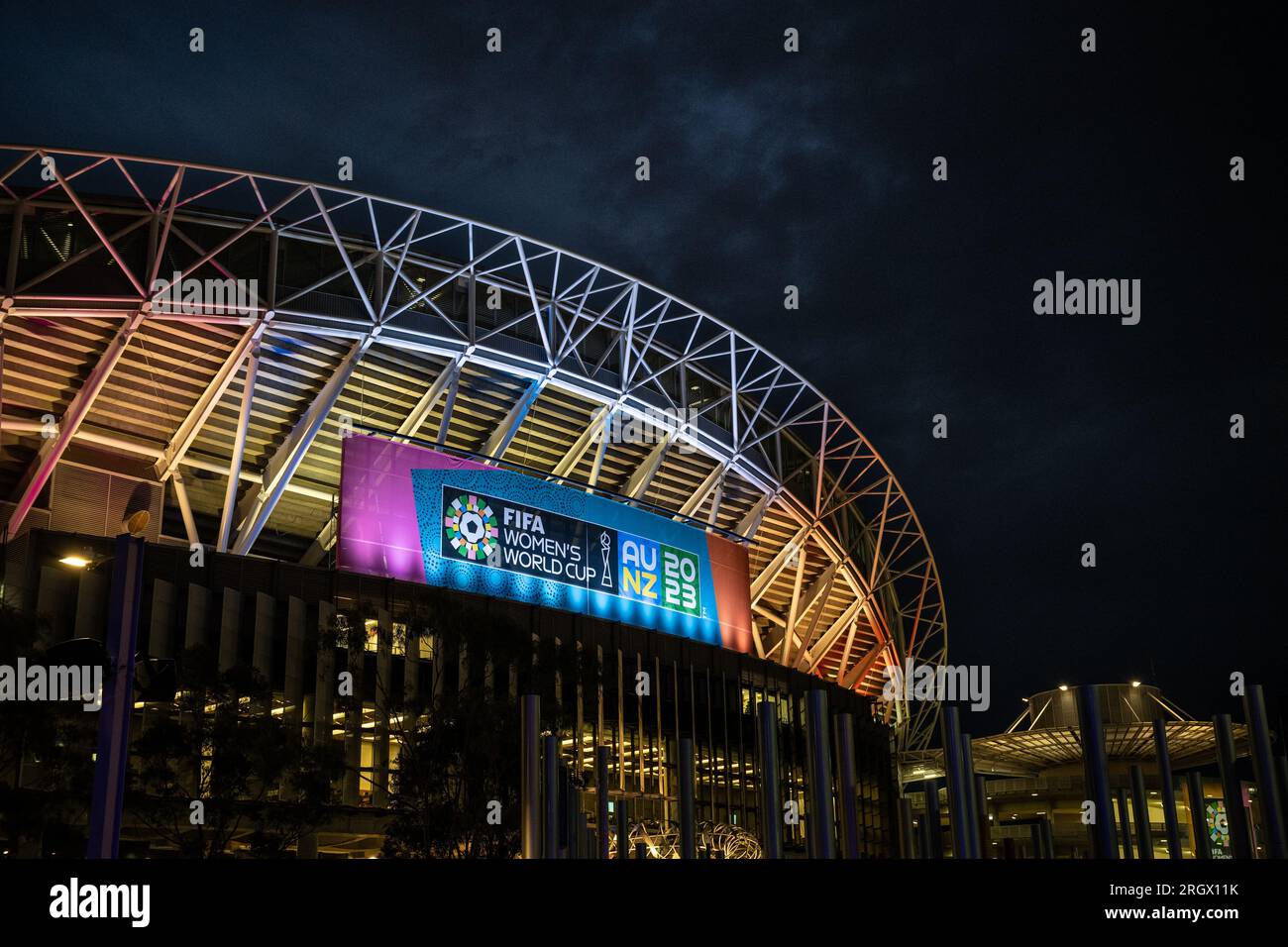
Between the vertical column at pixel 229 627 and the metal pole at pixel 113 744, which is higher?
the vertical column at pixel 229 627

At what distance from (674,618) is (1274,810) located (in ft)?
87.9

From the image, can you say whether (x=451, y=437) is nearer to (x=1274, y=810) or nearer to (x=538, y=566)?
(x=538, y=566)

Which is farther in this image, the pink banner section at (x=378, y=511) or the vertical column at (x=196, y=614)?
the pink banner section at (x=378, y=511)

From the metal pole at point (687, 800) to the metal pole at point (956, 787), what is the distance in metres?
4.60

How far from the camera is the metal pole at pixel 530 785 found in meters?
16.3

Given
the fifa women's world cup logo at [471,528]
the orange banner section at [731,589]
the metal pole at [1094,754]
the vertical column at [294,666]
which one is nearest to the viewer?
the metal pole at [1094,754]

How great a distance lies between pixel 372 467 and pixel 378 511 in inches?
55.4

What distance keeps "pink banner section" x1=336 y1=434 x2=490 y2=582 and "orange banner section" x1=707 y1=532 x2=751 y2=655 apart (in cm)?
1288

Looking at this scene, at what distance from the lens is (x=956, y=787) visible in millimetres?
12406

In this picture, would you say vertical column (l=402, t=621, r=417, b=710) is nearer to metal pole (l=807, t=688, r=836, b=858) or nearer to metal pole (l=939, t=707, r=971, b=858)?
metal pole (l=807, t=688, r=836, b=858)

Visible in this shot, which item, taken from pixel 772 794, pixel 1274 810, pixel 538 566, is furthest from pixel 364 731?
pixel 1274 810

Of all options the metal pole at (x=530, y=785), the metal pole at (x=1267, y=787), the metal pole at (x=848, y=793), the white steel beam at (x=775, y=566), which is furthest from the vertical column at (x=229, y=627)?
the white steel beam at (x=775, y=566)

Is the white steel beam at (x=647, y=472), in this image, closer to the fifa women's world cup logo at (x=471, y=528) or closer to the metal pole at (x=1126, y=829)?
the fifa women's world cup logo at (x=471, y=528)
